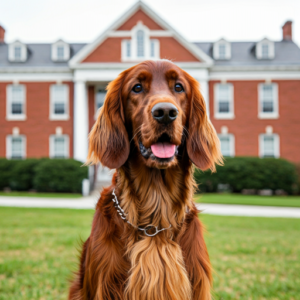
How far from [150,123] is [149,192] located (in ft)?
1.70

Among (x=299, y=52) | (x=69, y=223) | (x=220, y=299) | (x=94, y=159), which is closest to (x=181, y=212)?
(x=94, y=159)

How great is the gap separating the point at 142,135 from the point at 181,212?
0.62 m

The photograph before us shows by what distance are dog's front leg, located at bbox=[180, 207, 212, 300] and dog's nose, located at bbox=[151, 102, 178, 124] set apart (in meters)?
0.76

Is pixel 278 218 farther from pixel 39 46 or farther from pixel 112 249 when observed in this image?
pixel 39 46

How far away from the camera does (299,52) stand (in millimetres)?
23312

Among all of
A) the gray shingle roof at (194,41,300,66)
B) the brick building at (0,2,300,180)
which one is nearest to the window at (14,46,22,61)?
the brick building at (0,2,300,180)

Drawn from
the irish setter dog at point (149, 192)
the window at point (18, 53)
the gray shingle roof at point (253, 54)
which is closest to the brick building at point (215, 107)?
the gray shingle roof at point (253, 54)

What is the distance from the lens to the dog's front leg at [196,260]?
216cm

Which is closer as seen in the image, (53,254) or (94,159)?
(94,159)

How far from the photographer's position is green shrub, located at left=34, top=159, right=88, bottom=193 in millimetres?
16844

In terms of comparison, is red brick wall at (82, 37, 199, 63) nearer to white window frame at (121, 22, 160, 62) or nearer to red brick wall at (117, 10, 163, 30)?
white window frame at (121, 22, 160, 62)

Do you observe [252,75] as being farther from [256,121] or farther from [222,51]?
[256,121]

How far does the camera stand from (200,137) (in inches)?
96.0

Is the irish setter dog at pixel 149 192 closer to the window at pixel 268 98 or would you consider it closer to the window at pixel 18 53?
the window at pixel 268 98
